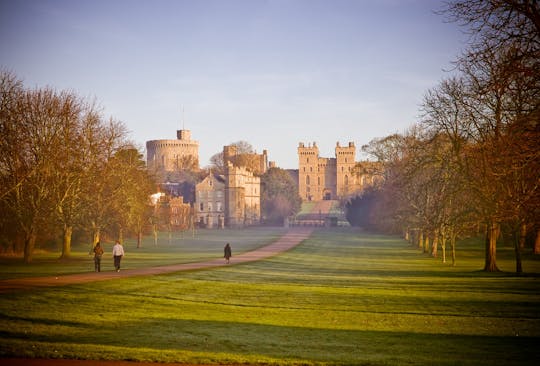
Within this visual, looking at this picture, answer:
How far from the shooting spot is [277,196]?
122 metres

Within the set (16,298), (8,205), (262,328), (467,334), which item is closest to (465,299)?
(467,334)

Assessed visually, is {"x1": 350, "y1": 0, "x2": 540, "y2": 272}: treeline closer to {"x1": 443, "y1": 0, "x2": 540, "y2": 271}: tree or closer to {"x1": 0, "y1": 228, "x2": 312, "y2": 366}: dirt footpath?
{"x1": 443, "y1": 0, "x2": 540, "y2": 271}: tree

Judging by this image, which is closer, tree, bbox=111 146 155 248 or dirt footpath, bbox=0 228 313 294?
dirt footpath, bbox=0 228 313 294

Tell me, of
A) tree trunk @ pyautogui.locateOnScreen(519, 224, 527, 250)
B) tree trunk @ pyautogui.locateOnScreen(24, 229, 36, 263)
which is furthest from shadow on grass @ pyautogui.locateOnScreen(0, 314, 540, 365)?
tree trunk @ pyautogui.locateOnScreen(24, 229, 36, 263)

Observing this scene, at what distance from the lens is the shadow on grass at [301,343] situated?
1464cm

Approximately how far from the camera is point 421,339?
17.1m

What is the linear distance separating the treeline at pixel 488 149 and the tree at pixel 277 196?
2233 inches

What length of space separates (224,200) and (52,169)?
7008cm

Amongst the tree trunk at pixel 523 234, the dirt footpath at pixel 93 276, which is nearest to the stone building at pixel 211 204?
the tree trunk at pixel 523 234

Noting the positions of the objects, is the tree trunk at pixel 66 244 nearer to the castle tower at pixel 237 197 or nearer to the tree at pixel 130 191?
the tree at pixel 130 191

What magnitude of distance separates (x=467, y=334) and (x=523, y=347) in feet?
7.34

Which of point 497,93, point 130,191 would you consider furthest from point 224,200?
point 497,93

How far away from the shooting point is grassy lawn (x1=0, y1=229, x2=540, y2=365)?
15.0m

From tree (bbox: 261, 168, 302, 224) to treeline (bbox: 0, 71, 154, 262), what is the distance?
234 ft
